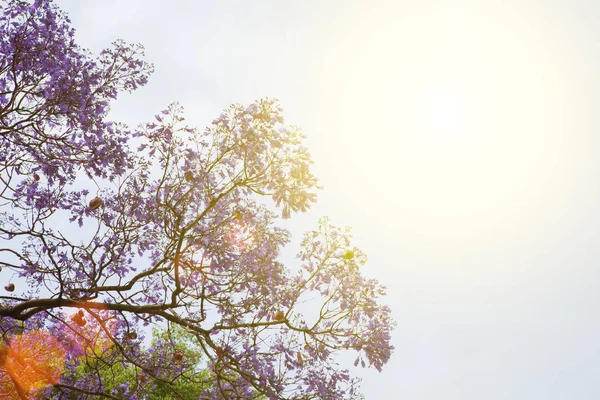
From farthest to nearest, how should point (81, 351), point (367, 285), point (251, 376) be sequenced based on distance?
point (81, 351)
point (367, 285)
point (251, 376)

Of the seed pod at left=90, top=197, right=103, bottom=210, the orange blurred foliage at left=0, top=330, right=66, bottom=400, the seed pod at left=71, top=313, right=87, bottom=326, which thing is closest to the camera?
the seed pod at left=71, top=313, right=87, bottom=326

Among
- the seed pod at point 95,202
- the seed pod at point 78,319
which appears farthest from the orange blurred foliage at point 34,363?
the seed pod at point 95,202

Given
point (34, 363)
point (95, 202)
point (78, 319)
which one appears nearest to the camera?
point (78, 319)

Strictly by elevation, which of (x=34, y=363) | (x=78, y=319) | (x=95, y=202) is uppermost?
(x=95, y=202)

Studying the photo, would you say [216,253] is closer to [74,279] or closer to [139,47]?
[74,279]

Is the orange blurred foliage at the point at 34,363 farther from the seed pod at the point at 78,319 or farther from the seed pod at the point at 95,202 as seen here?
the seed pod at the point at 95,202

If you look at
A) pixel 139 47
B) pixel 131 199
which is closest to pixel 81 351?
pixel 131 199

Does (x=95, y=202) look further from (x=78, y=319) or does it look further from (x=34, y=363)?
(x=34, y=363)

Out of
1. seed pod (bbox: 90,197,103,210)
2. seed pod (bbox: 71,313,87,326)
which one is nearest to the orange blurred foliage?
seed pod (bbox: 71,313,87,326)

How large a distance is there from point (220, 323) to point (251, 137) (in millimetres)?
3405

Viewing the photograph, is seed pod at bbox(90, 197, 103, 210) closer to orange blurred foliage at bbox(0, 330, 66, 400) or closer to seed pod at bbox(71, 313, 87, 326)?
seed pod at bbox(71, 313, 87, 326)

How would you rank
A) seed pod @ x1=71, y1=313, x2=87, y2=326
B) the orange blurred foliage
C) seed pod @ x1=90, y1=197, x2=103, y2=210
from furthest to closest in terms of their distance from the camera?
the orange blurred foliage
seed pod @ x1=90, y1=197, x2=103, y2=210
seed pod @ x1=71, y1=313, x2=87, y2=326

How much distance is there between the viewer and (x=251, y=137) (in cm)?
838

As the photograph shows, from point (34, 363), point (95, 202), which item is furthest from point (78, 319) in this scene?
point (34, 363)
